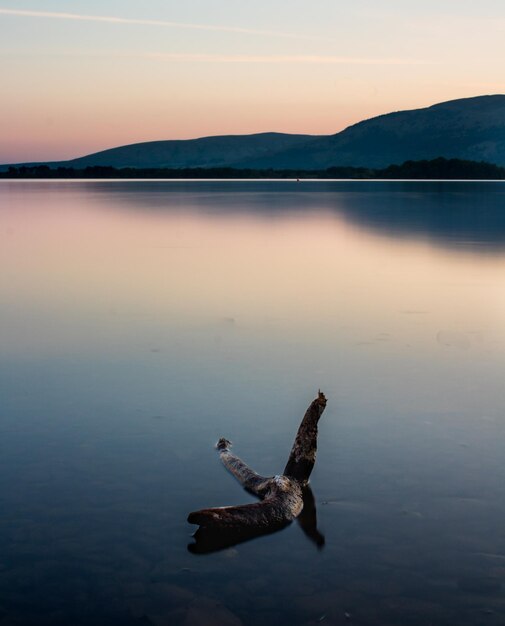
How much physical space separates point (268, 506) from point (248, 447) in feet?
6.45

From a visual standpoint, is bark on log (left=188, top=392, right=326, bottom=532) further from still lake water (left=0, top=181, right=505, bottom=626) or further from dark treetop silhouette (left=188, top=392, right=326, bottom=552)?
still lake water (left=0, top=181, right=505, bottom=626)

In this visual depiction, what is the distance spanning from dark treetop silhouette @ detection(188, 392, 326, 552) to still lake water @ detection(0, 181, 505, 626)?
0.49ft

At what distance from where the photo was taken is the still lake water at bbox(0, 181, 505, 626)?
6793 mm

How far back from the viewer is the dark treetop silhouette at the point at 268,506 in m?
7.66

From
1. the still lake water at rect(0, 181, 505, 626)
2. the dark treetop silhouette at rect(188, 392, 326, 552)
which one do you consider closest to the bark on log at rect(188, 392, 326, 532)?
the dark treetop silhouette at rect(188, 392, 326, 552)

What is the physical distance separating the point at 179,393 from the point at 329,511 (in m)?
4.43

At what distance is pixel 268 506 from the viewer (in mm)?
8133

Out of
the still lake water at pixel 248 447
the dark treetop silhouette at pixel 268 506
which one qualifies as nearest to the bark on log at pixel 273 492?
the dark treetop silhouette at pixel 268 506

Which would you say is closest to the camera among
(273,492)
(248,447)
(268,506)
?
(268,506)

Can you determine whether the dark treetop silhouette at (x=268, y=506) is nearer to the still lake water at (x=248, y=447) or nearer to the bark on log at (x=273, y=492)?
the bark on log at (x=273, y=492)

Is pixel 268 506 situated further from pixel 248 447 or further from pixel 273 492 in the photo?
pixel 248 447

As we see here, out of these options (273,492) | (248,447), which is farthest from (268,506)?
(248,447)

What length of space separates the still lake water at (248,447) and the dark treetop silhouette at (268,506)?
0.49ft

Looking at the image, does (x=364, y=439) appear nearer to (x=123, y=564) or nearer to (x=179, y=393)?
(x=179, y=393)
